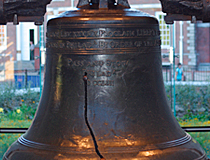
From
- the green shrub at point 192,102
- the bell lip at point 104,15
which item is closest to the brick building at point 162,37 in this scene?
the green shrub at point 192,102

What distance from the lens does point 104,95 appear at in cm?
194

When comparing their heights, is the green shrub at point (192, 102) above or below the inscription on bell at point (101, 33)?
below

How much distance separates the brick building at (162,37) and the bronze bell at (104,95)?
48.8 ft

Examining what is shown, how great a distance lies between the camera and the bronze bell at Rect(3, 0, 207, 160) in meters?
1.86

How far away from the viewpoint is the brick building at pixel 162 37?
64.7 feet

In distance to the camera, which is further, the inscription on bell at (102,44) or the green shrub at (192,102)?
the green shrub at (192,102)

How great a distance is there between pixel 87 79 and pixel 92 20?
29cm

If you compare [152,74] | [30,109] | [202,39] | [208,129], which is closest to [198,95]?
[30,109]

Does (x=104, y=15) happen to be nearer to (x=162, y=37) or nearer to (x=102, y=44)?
(x=102, y=44)

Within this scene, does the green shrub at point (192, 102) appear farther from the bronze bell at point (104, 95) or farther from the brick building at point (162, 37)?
the brick building at point (162, 37)

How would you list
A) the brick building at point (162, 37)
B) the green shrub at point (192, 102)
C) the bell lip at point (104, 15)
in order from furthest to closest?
the brick building at point (162, 37) < the green shrub at point (192, 102) < the bell lip at point (104, 15)

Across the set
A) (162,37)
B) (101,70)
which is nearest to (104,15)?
(101,70)

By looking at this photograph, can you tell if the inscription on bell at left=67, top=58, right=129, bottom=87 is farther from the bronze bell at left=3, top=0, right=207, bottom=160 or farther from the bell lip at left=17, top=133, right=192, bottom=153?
the bell lip at left=17, top=133, right=192, bottom=153

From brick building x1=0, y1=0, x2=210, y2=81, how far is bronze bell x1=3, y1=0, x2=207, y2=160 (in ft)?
48.8
